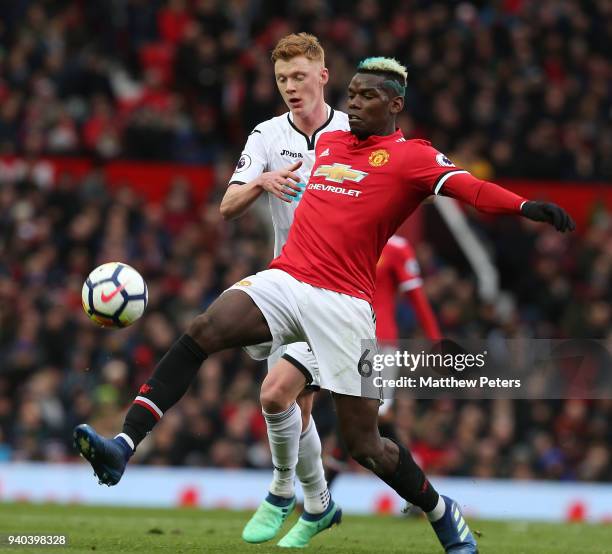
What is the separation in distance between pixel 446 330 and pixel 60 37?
21.6ft

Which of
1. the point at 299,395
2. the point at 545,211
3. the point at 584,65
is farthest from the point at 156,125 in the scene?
the point at 545,211

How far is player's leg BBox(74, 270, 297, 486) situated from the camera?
6.93 metres

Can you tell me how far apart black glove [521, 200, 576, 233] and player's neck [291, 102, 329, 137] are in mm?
1938

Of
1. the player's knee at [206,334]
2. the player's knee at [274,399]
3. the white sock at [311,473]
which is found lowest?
the white sock at [311,473]

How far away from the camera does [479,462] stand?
562 inches

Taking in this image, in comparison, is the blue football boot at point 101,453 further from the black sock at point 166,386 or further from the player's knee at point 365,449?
the player's knee at point 365,449

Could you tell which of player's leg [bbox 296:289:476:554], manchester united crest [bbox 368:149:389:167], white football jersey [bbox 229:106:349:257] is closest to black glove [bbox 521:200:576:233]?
manchester united crest [bbox 368:149:389:167]

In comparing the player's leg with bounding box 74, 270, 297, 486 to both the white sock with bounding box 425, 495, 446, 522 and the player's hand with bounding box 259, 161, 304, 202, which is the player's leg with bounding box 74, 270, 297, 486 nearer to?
the player's hand with bounding box 259, 161, 304, 202

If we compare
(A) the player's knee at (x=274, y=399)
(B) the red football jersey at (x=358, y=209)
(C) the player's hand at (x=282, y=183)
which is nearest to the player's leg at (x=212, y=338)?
(B) the red football jersey at (x=358, y=209)

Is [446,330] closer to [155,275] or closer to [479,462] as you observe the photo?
[479,462]

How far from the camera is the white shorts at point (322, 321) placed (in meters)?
7.09

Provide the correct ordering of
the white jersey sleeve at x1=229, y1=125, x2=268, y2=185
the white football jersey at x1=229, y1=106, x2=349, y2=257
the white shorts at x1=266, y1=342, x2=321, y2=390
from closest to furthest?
the white jersey sleeve at x1=229, y1=125, x2=268, y2=185
the white shorts at x1=266, y1=342, x2=321, y2=390
the white football jersey at x1=229, y1=106, x2=349, y2=257

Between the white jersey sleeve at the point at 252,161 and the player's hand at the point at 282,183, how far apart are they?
42 cm

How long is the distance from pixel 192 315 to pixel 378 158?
27.7 ft
